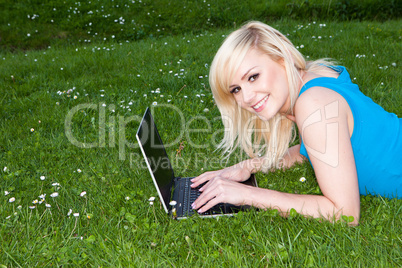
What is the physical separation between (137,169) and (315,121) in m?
1.98

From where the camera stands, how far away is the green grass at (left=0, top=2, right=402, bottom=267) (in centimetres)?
244

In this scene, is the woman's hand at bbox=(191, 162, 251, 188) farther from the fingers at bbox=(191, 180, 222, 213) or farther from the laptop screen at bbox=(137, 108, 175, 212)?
the fingers at bbox=(191, 180, 222, 213)

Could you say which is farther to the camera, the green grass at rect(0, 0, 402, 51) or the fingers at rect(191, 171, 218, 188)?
the green grass at rect(0, 0, 402, 51)

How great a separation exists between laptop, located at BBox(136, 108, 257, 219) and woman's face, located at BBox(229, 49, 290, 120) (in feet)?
2.56

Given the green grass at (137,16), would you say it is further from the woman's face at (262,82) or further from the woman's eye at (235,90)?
the woman's face at (262,82)

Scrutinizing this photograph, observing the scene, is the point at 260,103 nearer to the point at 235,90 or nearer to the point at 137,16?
the point at 235,90

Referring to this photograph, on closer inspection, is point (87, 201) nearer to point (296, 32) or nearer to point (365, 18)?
point (296, 32)

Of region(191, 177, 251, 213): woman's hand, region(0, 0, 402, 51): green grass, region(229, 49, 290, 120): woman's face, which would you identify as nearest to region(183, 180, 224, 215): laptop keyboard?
region(191, 177, 251, 213): woman's hand

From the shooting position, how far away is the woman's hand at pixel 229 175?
10.7ft

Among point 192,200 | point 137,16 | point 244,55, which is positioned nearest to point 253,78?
point 244,55

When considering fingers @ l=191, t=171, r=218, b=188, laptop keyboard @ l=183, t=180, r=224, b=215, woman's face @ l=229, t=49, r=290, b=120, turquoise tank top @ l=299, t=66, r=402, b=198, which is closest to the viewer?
turquoise tank top @ l=299, t=66, r=402, b=198

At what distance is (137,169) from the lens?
12.1 feet

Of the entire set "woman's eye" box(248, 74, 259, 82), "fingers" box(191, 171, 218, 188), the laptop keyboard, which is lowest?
the laptop keyboard
